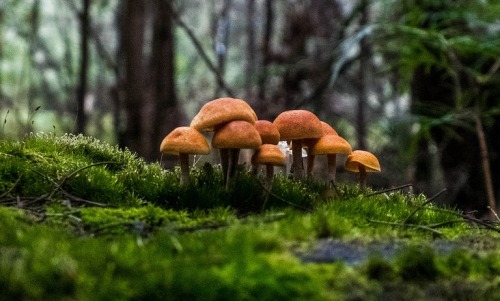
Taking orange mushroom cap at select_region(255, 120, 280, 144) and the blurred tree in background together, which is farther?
the blurred tree in background

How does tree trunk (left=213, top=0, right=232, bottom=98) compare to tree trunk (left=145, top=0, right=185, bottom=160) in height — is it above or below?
above

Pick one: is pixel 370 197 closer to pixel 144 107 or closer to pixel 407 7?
pixel 407 7

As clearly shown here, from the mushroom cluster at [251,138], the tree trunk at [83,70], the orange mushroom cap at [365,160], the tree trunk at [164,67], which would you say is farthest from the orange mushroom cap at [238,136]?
the tree trunk at [83,70]

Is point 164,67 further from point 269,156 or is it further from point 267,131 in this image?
point 269,156

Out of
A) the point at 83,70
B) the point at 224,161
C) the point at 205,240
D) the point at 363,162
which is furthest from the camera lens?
the point at 83,70

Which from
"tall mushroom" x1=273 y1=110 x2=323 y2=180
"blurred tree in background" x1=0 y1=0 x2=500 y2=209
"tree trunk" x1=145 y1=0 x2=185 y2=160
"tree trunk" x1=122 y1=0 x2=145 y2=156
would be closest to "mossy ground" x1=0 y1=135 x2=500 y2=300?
Answer: "tall mushroom" x1=273 y1=110 x2=323 y2=180

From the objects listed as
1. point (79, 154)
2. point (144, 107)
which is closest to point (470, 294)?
point (79, 154)

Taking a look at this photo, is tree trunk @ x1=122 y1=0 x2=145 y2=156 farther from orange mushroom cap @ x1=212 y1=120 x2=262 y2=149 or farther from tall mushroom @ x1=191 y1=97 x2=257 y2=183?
orange mushroom cap @ x1=212 y1=120 x2=262 y2=149

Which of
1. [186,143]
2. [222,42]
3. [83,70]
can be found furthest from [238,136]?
[222,42]
